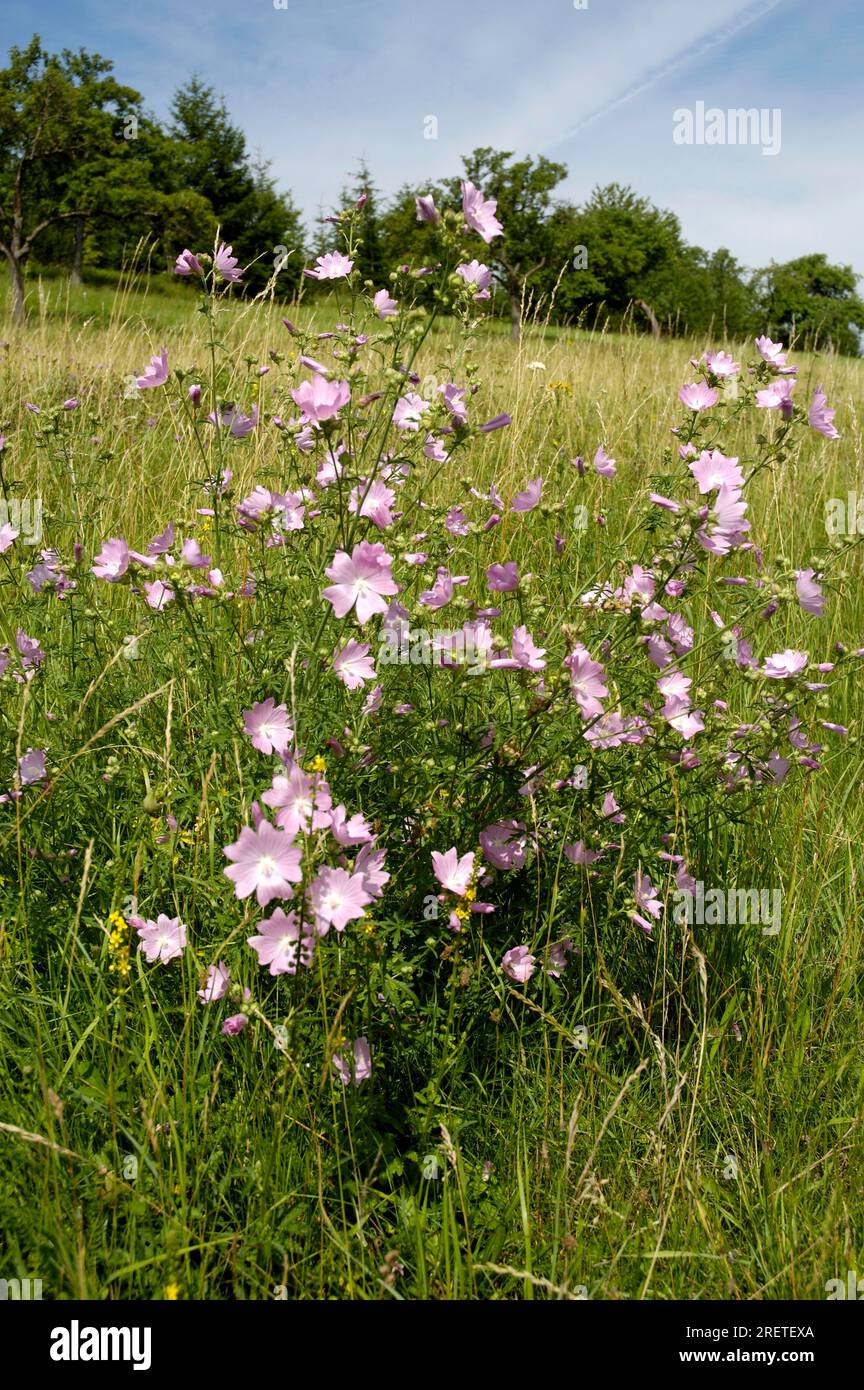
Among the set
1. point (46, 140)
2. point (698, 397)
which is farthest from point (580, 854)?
point (46, 140)

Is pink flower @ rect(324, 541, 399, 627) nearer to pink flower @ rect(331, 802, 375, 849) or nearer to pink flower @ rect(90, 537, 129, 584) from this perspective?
pink flower @ rect(331, 802, 375, 849)

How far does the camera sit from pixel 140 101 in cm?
2808

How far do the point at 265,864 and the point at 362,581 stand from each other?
533 mm

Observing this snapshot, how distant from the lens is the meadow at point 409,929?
1.51m

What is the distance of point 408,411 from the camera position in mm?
2145

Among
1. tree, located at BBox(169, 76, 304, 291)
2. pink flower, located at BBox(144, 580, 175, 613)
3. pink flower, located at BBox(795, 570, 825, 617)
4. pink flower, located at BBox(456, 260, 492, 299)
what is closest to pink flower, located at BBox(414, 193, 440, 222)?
pink flower, located at BBox(456, 260, 492, 299)

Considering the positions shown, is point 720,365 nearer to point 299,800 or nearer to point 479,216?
point 479,216

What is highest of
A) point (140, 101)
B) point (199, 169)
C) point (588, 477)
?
point (199, 169)

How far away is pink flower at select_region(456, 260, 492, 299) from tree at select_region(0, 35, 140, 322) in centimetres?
2329

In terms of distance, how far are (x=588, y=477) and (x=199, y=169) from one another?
41577 millimetres

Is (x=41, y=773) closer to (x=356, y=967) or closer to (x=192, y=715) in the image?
(x=192, y=715)

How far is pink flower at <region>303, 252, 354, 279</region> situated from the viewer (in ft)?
7.36

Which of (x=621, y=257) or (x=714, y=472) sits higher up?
(x=621, y=257)

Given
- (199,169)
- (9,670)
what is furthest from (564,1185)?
(199,169)
